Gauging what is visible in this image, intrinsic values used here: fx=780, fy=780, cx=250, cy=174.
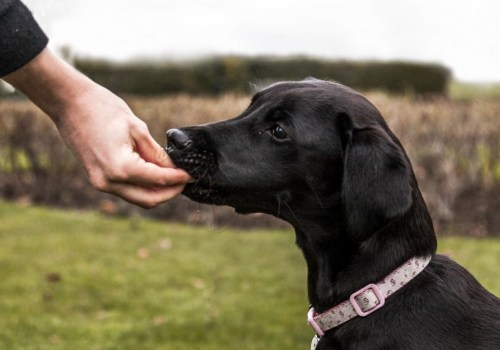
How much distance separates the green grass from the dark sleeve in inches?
151

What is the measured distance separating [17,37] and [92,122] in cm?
39

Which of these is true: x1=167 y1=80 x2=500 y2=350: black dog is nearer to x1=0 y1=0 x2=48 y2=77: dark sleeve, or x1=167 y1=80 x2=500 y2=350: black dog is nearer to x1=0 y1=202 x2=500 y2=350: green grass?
x1=0 y1=0 x2=48 y2=77: dark sleeve

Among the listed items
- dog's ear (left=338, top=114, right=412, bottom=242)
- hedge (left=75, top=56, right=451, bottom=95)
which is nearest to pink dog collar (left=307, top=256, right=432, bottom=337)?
dog's ear (left=338, top=114, right=412, bottom=242)

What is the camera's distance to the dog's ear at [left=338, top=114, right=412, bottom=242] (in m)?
2.91

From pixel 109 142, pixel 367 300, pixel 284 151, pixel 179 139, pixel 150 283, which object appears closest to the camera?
pixel 109 142

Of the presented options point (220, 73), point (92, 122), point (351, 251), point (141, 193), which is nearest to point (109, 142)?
point (92, 122)

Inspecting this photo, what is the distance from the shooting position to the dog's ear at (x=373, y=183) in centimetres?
291

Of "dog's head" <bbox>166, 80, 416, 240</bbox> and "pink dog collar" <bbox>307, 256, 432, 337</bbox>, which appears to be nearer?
"pink dog collar" <bbox>307, 256, 432, 337</bbox>

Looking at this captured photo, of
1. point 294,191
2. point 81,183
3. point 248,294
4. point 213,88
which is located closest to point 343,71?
point 213,88

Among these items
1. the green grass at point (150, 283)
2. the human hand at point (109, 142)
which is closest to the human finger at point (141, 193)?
the human hand at point (109, 142)

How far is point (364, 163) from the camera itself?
9.82 ft

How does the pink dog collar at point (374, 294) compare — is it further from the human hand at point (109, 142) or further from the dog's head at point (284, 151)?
the human hand at point (109, 142)

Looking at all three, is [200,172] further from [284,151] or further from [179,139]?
[284,151]

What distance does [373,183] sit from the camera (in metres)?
2.94
